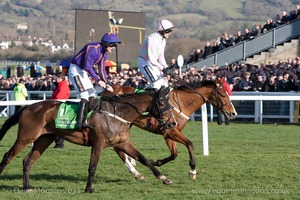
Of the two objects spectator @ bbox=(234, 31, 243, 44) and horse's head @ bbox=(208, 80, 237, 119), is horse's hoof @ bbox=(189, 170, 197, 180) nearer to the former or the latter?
horse's head @ bbox=(208, 80, 237, 119)

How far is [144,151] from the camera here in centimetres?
1450

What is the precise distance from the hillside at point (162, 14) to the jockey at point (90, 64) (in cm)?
10276

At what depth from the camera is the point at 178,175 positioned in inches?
436

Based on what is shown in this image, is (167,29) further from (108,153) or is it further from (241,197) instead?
(241,197)

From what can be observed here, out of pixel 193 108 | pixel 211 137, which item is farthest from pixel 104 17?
pixel 193 108

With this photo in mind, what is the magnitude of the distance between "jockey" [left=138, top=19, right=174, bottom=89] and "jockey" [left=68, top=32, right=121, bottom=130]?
4.86 feet

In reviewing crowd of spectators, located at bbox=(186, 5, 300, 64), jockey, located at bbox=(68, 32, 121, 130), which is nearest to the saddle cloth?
jockey, located at bbox=(68, 32, 121, 130)

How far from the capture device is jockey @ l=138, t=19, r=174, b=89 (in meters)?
12.2

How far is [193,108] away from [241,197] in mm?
2772

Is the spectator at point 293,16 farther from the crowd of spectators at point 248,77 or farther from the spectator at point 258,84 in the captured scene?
the spectator at point 258,84

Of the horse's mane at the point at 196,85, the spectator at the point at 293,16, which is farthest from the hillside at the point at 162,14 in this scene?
the horse's mane at the point at 196,85

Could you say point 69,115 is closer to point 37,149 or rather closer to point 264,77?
point 37,149

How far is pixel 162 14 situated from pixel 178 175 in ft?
424

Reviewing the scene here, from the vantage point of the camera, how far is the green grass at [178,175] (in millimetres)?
9539
